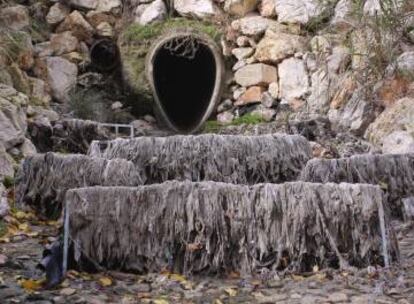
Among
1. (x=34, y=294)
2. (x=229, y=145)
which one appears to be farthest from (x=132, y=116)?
(x=34, y=294)

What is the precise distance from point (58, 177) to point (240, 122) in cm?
311

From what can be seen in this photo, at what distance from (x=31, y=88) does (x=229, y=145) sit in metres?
2.79

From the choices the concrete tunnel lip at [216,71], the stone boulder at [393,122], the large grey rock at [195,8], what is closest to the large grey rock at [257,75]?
the concrete tunnel lip at [216,71]

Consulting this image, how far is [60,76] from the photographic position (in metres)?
6.50

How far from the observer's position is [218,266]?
110 inches

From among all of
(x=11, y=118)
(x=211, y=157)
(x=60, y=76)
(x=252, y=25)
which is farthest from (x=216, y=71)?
(x=11, y=118)

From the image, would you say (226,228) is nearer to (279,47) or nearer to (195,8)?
(279,47)

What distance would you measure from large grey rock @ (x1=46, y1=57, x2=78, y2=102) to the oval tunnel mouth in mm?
980

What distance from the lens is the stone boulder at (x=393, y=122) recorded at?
4.92 metres

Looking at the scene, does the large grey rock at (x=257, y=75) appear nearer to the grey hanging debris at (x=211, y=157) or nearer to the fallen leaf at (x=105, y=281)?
the grey hanging debris at (x=211, y=157)

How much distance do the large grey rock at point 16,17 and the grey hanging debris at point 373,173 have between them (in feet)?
12.6

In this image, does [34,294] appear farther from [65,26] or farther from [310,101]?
[65,26]

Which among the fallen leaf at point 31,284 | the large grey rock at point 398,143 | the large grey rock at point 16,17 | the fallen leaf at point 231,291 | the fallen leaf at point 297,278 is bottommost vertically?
the fallen leaf at point 231,291

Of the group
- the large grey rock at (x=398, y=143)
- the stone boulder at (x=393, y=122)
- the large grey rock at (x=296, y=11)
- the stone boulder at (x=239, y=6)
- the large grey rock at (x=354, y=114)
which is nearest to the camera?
the large grey rock at (x=398, y=143)
